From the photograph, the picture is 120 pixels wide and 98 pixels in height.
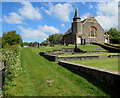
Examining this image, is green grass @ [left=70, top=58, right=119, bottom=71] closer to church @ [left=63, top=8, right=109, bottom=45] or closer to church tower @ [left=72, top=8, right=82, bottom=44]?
church @ [left=63, top=8, right=109, bottom=45]

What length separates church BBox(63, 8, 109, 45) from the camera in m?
40.6

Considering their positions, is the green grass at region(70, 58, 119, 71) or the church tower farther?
the church tower

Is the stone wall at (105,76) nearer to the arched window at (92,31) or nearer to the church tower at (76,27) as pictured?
the church tower at (76,27)

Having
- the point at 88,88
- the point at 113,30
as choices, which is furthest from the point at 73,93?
the point at 113,30

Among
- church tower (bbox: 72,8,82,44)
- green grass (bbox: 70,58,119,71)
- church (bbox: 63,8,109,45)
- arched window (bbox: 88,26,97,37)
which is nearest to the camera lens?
green grass (bbox: 70,58,119,71)

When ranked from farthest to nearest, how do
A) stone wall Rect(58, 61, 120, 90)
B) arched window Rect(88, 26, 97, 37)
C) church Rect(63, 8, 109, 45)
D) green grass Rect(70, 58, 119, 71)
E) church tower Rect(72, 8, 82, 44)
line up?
arched window Rect(88, 26, 97, 37) < church Rect(63, 8, 109, 45) < church tower Rect(72, 8, 82, 44) < green grass Rect(70, 58, 119, 71) < stone wall Rect(58, 61, 120, 90)

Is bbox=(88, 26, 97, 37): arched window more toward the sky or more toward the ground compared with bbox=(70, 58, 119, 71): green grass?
more toward the sky

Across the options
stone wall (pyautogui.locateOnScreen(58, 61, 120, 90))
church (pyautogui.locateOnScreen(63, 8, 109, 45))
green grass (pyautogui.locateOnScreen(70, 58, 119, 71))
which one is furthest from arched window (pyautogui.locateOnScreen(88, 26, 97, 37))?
stone wall (pyautogui.locateOnScreen(58, 61, 120, 90))

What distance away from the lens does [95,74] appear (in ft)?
19.7

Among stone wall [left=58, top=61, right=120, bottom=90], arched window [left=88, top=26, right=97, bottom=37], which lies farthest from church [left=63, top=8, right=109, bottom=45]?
stone wall [left=58, top=61, right=120, bottom=90]

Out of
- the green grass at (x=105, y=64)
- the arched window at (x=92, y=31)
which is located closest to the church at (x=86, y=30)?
the arched window at (x=92, y=31)

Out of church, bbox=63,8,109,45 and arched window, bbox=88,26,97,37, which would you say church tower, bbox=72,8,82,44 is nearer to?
church, bbox=63,8,109,45

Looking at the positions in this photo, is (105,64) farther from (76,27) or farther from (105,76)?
(76,27)

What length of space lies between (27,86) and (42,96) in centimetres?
142
